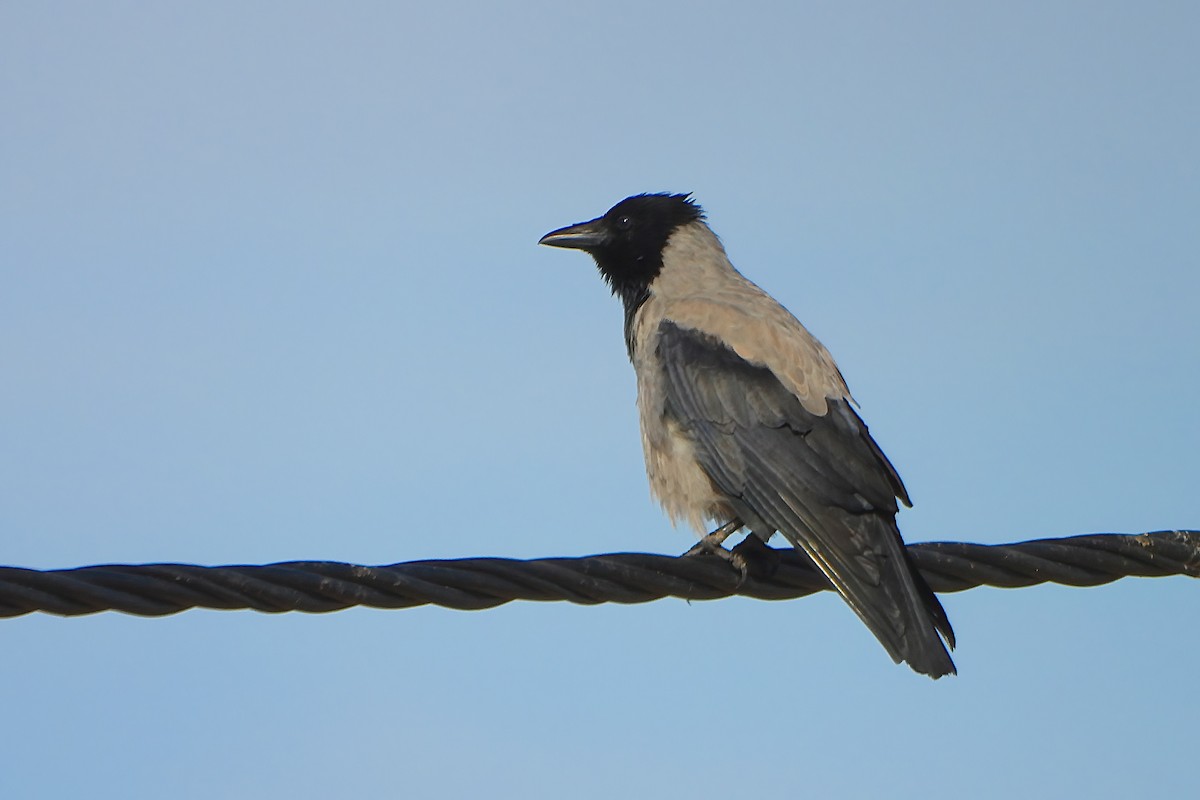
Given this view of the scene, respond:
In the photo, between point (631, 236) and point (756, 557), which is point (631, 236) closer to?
point (631, 236)

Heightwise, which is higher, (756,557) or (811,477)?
(811,477)

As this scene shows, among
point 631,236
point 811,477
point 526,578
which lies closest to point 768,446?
point 811,477

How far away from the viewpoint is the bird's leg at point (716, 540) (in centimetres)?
611

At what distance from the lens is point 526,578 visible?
4.12 metres

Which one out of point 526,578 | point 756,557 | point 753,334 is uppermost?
point 753,334

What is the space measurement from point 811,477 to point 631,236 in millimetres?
3058

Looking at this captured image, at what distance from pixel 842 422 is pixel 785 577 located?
1.09 meters

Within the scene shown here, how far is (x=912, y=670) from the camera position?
16.3 ft

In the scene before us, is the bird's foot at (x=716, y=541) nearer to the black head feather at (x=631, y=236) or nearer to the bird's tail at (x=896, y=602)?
the bird's tail at (x=896, y=602)

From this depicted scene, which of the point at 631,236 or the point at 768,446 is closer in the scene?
the point at 768,446

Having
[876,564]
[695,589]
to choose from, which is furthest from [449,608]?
[876,564]

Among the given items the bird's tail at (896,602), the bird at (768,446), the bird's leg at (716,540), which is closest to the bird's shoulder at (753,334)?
the bird at (768,446)

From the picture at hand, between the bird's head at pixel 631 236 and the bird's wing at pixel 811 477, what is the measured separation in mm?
1323

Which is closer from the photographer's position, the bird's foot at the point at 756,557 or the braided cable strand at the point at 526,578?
the braided cable strand at the point at 526,578
